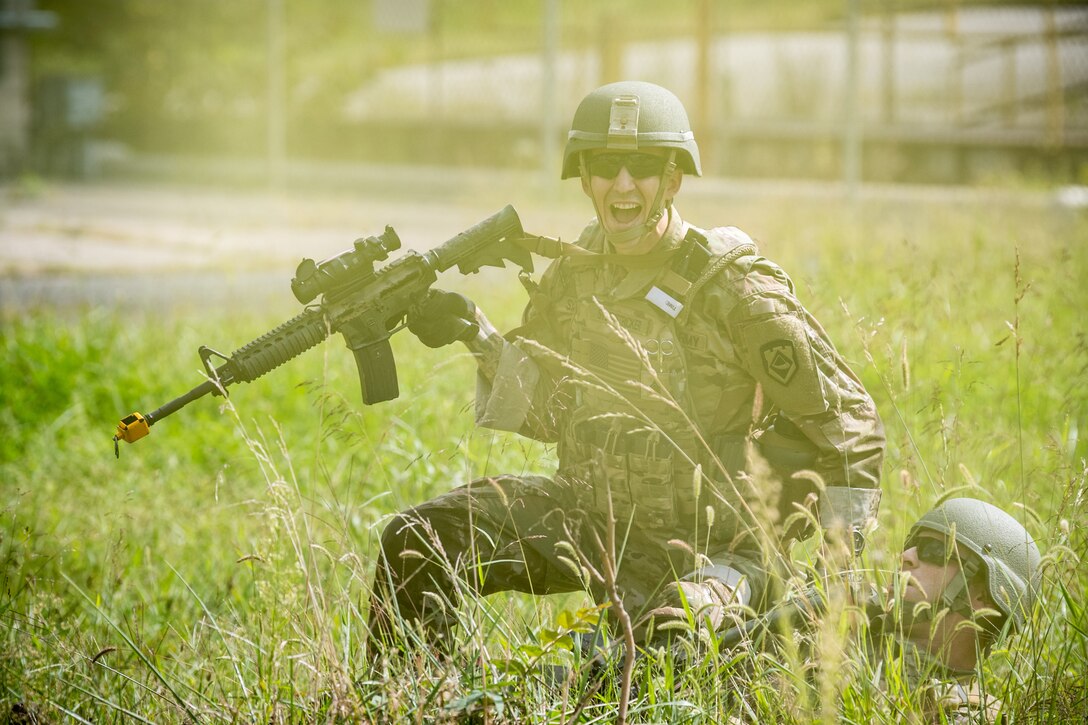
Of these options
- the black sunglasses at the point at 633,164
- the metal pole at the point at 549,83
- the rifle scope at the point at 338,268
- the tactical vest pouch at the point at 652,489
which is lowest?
the tactical vest pouch at the point at 652,489

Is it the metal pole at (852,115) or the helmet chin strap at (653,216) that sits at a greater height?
the metal pole at (852,115)

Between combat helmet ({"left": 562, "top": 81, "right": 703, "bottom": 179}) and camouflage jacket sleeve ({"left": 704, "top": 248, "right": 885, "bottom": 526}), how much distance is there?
1.07ft

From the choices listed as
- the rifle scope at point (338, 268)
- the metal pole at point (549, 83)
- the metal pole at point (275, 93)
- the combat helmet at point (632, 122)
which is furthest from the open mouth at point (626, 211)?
the metal pole at point (275, 93)

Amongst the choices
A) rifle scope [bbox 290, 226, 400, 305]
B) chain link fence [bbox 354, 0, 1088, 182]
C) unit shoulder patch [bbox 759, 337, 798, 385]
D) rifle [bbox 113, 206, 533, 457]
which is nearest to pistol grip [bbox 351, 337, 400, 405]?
rifle [bbox 113, 206, 533, 457]

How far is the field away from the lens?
2223 millimetres

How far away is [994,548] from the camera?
Answer: 2516mm

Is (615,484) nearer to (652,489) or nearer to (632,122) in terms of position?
(652,489)

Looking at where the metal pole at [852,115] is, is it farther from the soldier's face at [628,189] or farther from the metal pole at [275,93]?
the soldier's face at [628,189]

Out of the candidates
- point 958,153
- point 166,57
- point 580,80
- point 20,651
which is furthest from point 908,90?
point 20,651

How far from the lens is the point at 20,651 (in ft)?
8.54

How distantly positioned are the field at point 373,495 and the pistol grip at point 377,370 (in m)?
0.07

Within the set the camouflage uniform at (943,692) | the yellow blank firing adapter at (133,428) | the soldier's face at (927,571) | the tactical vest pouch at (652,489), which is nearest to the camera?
the camouflage uniform at (943,692)

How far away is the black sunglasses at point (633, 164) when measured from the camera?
264 cm

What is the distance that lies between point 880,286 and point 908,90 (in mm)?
8644
